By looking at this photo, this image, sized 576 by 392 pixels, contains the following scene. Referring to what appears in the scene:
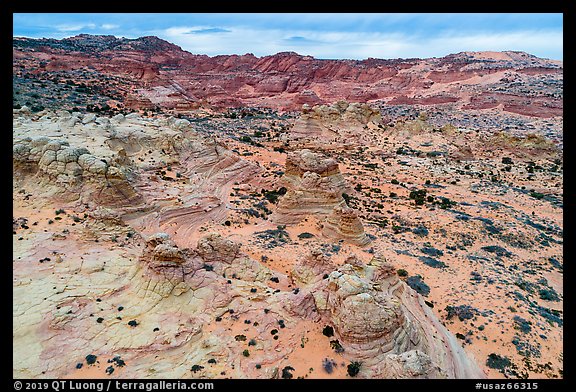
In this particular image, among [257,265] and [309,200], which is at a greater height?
[309,200]

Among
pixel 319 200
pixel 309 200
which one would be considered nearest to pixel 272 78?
pixel 309 200

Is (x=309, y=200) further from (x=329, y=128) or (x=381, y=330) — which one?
(x=329, y=128)

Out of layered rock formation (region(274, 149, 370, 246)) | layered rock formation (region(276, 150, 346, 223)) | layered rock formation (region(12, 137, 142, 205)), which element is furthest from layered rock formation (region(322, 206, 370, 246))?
layered rock formation (region(12, 137, 142, 205))

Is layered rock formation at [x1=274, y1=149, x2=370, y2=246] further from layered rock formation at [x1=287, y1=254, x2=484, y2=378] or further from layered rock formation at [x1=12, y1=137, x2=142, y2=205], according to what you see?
layered rock formation at [x1=12, y1=137, x2=142, y2=205]

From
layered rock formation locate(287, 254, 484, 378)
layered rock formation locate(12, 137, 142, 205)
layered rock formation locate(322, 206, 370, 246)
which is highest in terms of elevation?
layered rock formation locate(12, 137, 142, 205)

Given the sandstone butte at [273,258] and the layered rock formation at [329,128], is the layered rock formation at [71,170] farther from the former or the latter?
the layered rock formation at [329,128]

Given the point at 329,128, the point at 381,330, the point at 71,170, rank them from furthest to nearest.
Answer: the point at 329,128
the point at 71,170
the point at 381,330

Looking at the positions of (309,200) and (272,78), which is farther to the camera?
(272,78)

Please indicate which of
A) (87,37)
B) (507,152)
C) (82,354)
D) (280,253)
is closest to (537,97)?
(507,152)
